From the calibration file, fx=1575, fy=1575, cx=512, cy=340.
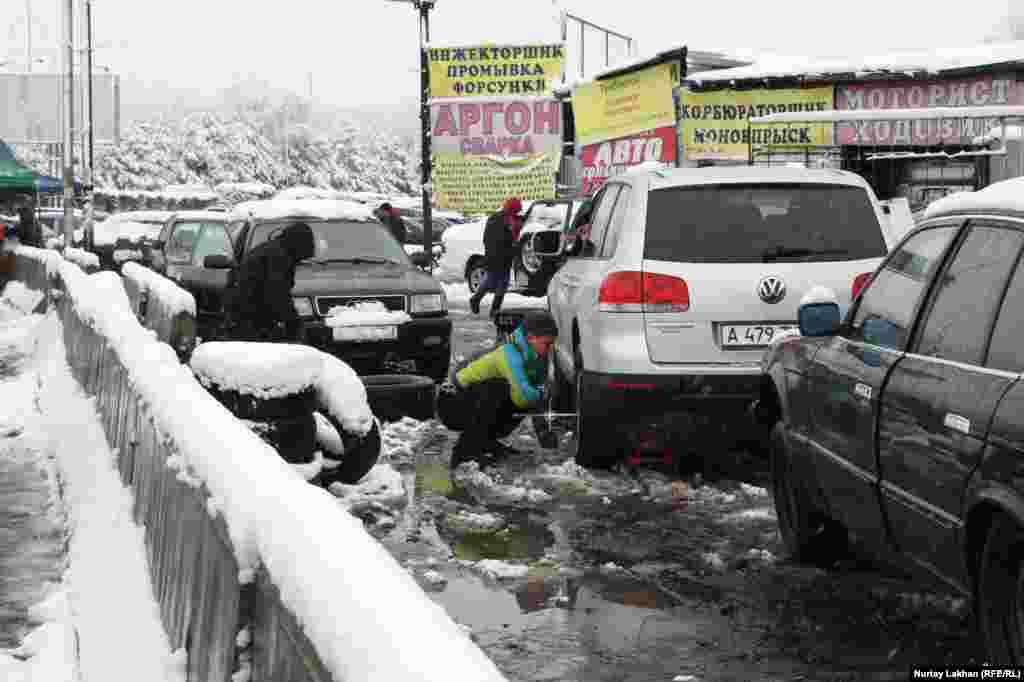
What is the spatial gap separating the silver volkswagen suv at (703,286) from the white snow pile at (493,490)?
55 cm

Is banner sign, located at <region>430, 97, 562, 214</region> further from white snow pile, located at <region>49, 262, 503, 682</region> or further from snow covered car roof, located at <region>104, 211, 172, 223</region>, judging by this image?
snow covered car roof, located at <region>104, 211, 172, 223</region>

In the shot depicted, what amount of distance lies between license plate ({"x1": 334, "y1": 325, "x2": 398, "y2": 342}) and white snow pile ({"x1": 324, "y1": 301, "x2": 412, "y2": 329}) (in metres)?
0.03

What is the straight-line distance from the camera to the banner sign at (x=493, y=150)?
85.8 feet

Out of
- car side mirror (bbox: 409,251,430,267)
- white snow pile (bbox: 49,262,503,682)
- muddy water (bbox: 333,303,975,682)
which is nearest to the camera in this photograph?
white snow pile (bbox: 49,262,503,682)

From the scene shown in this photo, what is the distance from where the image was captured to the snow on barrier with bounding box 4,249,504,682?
2.41m

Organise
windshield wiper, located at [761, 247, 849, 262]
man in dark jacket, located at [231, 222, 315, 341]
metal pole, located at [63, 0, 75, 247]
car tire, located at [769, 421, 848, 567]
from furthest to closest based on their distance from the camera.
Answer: metal pole, located at [63, 0, 75, 247]
man in dark jacket, located at [231, 222, 315, 341]
windshield wiper, located at [761, 247, 849, 262]
car tire, located at [769, 421, 848, 567]

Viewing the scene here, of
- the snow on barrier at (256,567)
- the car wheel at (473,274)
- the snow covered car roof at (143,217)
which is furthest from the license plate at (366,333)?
the snow covered car roof at (143,217)

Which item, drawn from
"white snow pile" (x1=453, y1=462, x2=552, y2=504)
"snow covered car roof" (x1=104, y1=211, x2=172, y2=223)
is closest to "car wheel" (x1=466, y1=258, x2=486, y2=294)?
"snow covered car roof" (x1=104, y1=211, x2=172, y2=223)

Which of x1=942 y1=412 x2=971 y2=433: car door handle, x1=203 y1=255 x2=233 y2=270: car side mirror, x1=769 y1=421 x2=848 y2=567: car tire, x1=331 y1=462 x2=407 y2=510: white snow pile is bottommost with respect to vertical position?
x1=331 y1=462 x2=407 y2=510: white snow pile

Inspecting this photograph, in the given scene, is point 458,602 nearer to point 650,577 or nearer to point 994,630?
point 650,577

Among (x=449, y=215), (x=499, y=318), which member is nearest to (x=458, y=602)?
(x=499, y=318)

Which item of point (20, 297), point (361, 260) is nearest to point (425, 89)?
point (20, 297)

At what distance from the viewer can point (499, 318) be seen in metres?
11.1

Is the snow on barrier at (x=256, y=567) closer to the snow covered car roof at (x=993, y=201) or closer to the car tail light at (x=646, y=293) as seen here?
the snow covered car roof at (x=993, y=201)
